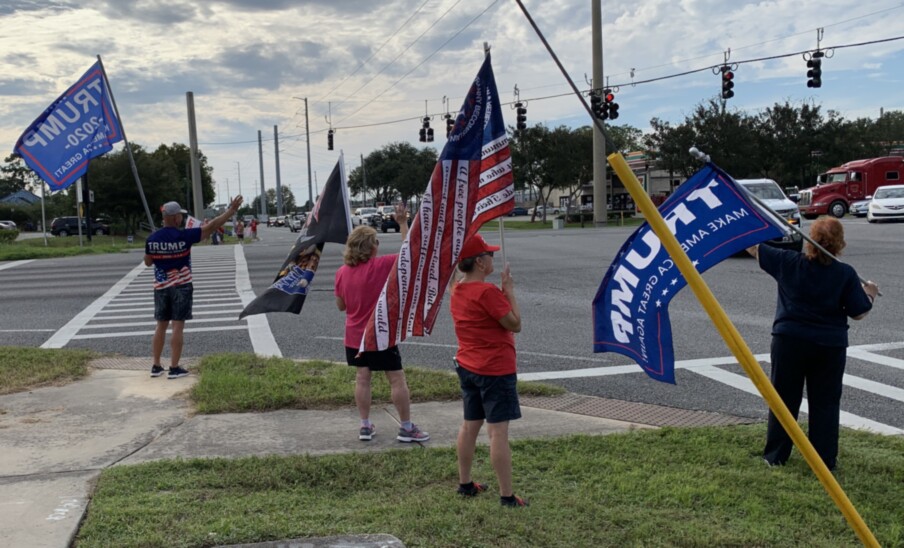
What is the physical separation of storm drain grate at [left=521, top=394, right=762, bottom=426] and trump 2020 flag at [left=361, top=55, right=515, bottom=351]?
2699 mm

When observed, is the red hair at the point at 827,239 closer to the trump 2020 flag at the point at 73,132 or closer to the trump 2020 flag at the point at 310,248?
the trump 2020 flag at the point at 310,248

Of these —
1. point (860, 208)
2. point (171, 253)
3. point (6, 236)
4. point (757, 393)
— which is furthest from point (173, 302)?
point (860, 208)

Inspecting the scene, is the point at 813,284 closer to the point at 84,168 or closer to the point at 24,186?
the point at 84,168

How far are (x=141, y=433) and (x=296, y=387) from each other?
153 centimetres

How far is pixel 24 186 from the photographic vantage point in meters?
129

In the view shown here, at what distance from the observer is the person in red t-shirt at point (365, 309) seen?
5.57 meters

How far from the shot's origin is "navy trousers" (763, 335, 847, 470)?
16.2 ft

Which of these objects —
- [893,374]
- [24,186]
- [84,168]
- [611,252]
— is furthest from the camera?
[24,186]

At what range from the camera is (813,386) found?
5012mm

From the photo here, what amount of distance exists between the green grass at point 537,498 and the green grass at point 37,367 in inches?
130

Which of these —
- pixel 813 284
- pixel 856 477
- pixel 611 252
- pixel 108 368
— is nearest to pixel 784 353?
pixel 813 284

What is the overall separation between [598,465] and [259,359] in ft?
15.3

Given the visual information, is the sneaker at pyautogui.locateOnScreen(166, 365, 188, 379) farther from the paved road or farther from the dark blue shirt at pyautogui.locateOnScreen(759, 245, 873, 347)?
the dark blue shirt at pyautogui.locateOnScreen(759, 245, 873, 347)

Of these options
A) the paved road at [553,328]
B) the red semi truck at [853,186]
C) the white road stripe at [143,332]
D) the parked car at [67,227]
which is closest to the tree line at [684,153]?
the parked car at [67,227]
